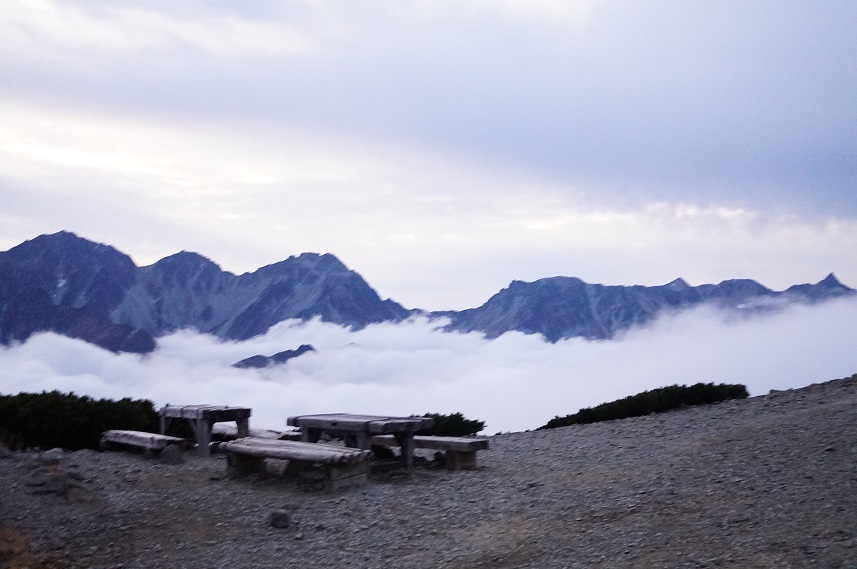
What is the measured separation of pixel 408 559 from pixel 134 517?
3520 millimetres

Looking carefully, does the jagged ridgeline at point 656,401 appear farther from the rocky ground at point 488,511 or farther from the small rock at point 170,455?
the small rock at point 170,455

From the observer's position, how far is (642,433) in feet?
46.4

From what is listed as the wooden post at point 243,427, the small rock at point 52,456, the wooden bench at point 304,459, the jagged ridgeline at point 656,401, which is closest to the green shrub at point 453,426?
the jagged ridgeline at point 656,401

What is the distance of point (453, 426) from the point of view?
17688 millimetres

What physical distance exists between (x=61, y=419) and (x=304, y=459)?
567 cm

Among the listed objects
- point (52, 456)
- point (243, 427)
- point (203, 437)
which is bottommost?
point (52, 456)

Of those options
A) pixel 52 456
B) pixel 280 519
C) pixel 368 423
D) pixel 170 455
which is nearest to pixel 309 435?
pixel 368 423

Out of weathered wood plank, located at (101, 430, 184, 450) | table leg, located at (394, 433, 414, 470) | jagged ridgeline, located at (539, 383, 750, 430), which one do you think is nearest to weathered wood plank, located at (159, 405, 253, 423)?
weathered wood plank, located at (101, 430, 184, 450)

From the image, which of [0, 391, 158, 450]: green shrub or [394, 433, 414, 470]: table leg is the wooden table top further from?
[0, 391, 158, 450]: green shrub

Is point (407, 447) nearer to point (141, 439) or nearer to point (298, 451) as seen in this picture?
point (298, 451)

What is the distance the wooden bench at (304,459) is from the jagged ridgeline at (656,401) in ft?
23.8

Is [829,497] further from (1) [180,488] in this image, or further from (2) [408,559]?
(1) [180,488]

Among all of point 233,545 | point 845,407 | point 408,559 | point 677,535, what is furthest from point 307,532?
point 845,407

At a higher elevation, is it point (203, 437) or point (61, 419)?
point (61, 419)
